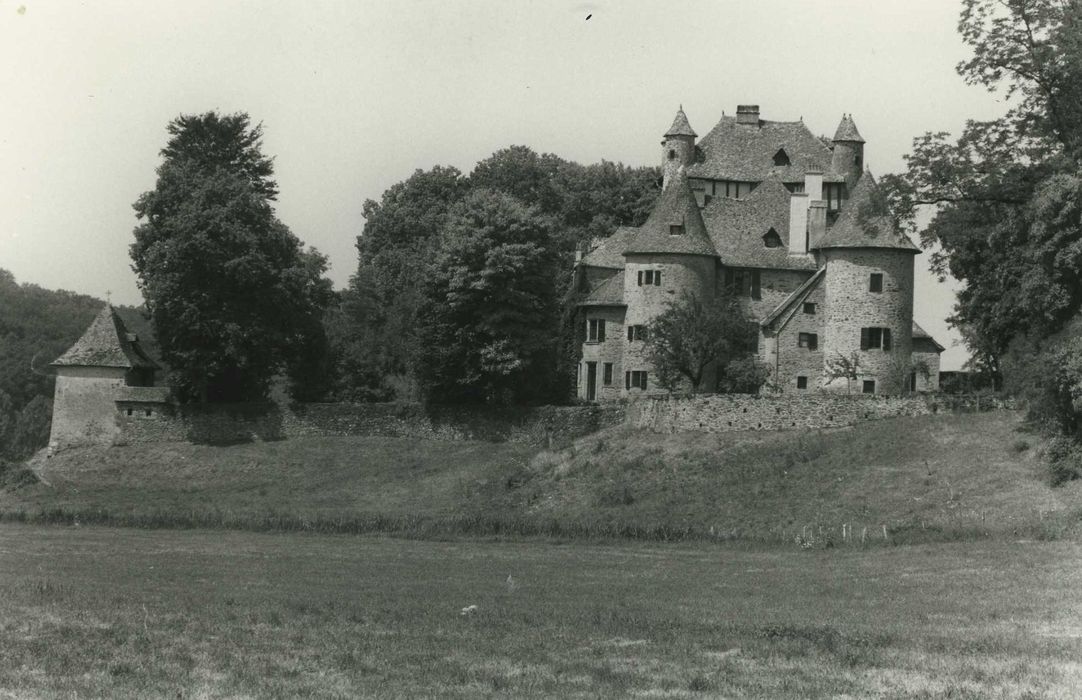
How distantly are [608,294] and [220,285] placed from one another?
18.9m

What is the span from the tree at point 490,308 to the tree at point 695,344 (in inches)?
223

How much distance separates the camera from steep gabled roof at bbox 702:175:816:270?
70375 mm

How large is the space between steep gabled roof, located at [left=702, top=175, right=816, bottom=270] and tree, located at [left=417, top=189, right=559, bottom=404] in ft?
28.7

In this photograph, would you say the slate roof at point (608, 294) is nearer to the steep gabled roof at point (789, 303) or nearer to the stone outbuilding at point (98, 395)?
the steep gabled roof at point (789, 303)

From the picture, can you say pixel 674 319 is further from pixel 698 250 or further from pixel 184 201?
pixel 184 201

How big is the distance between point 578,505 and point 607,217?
44.5 metres

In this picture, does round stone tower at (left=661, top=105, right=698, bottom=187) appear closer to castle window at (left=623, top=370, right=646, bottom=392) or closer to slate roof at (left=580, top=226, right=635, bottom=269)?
slate roof at (left=580, top=226, right=635, bottom=269)

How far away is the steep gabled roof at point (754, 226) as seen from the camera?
70375mm

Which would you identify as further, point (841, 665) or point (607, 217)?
point (607, 217)

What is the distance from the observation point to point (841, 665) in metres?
17.8

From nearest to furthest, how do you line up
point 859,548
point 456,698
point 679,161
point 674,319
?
point 456,698 → point 859,548 → point 674,319 → point 679,161

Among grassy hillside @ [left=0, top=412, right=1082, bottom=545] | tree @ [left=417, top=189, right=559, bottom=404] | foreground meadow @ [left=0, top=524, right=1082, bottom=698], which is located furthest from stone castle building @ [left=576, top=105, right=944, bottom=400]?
foreground meadow @ [left=0, top=524, right=1082, bottom=698]

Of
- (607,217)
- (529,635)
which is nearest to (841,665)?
(529,635)

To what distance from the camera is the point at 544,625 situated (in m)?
21.7
